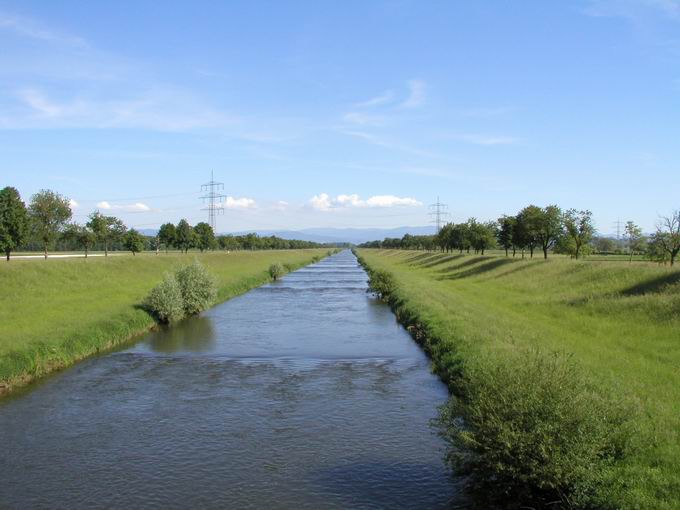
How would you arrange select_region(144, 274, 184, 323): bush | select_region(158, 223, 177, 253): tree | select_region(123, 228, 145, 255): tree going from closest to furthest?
select_region(144, 274, 184, 323): bush
select_region(123, 228, 145, 255): tree
select_region(158, 223, 177, 253): tree

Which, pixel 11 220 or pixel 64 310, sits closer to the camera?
pixel 64 310

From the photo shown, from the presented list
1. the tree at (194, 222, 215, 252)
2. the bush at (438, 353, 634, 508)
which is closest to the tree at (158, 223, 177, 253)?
the tree at (194, 222, 215, 252)

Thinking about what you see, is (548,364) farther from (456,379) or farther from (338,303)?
(338,303)

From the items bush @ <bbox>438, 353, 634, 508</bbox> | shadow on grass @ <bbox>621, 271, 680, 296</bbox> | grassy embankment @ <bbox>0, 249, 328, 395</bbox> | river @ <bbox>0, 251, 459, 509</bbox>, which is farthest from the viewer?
shadow on grass @ <bbox>621, 271, 680, 296</bbox>

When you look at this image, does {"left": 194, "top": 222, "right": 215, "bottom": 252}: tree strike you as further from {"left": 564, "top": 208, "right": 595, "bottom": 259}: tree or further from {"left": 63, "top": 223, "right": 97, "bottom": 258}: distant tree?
{"left": 564, "top": 208, "right": 595, "bottom": 259}: tree

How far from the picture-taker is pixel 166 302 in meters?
35.3

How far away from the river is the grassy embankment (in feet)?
3.49

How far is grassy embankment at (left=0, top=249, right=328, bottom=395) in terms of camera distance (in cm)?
2191

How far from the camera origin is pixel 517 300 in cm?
3981

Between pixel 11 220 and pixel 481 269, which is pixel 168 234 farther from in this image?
pixel 481 269

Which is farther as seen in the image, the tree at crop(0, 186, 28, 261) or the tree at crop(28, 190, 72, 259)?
the tree at crop(28, 190, 72, 259)

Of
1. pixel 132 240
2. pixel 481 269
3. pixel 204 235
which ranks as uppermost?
pixel 204 235

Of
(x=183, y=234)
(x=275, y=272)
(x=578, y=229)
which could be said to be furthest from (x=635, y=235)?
(x=183, y=234)

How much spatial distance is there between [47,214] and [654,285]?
208ft
